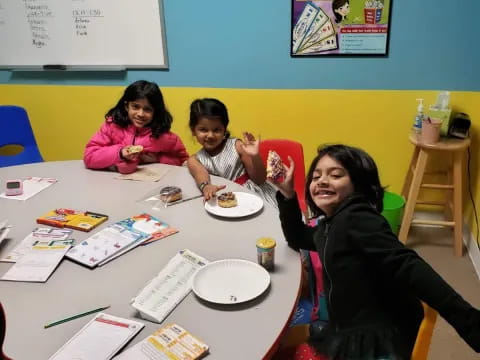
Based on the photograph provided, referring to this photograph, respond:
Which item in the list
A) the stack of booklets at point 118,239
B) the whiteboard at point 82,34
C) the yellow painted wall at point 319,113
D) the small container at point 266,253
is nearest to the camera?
the small container at point 266,253

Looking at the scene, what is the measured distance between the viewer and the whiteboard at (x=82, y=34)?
2.77m

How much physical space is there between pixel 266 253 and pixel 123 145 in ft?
4.11

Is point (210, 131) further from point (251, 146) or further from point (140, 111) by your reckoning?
point (140, 111)

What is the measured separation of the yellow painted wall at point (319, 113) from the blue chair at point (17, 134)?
543 mm

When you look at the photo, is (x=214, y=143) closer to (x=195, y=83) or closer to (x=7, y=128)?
(x=195, y=83)

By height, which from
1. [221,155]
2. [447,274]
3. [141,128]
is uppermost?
[141,128]

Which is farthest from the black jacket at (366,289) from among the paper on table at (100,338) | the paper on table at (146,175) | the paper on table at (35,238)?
the paper on table at (146,175)

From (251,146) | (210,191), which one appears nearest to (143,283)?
(210,191)

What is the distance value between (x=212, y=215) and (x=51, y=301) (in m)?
0.62

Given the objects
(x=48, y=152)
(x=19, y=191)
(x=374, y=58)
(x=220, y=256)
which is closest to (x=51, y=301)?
(x=220, y=256)

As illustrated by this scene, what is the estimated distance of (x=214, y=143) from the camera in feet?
6.51

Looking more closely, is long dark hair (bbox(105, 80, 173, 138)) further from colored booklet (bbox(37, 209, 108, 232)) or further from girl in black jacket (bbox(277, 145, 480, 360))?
girl in black jacket (bbox(277, 145, 480, 360))

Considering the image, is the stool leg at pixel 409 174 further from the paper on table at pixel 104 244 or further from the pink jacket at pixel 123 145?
the paper on table at pixel 104 244

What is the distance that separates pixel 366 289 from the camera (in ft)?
3.50
